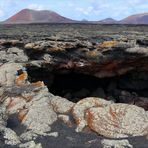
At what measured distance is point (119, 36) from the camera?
917 cm

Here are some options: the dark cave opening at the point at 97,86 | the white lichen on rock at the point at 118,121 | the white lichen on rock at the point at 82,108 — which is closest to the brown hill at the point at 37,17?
the dark cave opening at the point at 97,86

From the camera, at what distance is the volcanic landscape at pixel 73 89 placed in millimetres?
5469

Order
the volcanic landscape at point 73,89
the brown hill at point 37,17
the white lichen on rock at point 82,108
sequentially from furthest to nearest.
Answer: the brown hill at point 37,17, the white lichen on rock at point 82,108, the volcanic landscape at point 73,89

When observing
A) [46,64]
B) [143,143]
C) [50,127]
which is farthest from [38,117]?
[46,64]

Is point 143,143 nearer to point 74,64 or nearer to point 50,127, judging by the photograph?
point 50,127

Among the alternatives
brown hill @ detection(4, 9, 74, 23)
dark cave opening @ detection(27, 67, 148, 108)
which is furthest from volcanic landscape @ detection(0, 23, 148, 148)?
brown hill @ detection(4, 9, 74, 23)

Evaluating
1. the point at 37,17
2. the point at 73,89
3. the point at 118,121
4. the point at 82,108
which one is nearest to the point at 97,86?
the point at 73,89

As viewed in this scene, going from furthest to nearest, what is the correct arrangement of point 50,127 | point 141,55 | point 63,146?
point 141,55 < point 50,127 < point 63,146

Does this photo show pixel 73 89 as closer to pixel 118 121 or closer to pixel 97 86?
pixel 97 86

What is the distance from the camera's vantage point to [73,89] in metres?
11.0

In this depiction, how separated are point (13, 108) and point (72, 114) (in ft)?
3.29

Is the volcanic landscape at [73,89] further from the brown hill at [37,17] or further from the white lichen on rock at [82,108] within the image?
Answer: the brown hill at [37,17]

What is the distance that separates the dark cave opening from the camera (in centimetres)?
1026

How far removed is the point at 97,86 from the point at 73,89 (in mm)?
679
